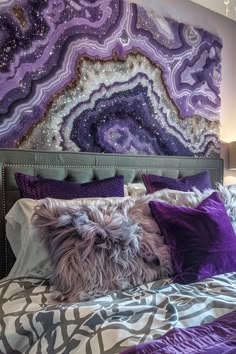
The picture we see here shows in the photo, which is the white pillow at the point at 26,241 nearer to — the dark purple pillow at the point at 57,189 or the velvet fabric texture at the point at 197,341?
the dark purple pillow at the point at 57,189

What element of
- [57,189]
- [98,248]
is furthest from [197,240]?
[57,189]

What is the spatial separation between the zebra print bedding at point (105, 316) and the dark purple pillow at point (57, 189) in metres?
0.47

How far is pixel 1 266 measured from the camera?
188cm

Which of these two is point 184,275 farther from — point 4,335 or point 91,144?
point 91,144

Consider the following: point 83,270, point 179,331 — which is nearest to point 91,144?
point 83,270

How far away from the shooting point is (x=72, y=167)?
2094 millimetres

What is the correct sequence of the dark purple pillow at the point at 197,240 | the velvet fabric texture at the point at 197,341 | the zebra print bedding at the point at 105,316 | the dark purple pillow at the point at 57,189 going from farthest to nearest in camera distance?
1. the dark purple pillow at the point at 57,189
2. the dark purple pillow at the point at 197,240
3. the zebra print bedding at the point at 105,316
4. the velvet fabric texture at the point at 197,341

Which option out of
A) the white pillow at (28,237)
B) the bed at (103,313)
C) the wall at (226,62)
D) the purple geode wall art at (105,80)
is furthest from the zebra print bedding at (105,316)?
the wall at (226,62)

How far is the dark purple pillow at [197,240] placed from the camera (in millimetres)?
1570

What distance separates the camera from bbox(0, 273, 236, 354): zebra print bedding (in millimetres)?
1082

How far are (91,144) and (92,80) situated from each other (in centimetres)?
39

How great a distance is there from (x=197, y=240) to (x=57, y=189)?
27.9 inches

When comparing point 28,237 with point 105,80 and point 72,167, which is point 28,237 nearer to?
point 72,167

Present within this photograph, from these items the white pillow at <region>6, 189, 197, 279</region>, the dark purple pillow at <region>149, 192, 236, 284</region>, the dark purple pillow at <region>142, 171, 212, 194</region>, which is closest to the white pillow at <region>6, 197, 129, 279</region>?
the white pillow at <region>6, 189, 197, 279</region>
